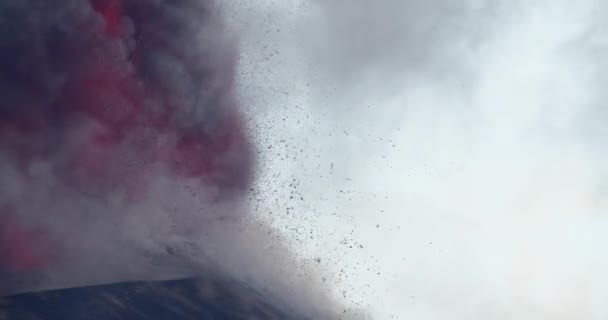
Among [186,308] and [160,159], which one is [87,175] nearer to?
[160,159]

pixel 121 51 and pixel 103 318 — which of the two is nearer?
pixel 103 318

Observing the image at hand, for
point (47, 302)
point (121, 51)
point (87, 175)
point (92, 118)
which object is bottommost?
point (47, 302)

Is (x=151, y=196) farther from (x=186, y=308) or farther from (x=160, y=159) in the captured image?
(x=186, y=308)

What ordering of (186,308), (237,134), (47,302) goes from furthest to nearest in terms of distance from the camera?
(237,134) < (186,308) < (47,302)

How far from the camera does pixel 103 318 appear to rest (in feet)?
126

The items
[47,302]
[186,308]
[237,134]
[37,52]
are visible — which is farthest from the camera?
[237,134]

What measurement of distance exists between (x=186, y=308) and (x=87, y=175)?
9.09 metres

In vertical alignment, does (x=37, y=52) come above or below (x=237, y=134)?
below

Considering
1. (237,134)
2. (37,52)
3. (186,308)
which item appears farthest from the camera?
(237,134)

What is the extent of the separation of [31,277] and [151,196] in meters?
8.26

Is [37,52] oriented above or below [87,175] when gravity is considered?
above

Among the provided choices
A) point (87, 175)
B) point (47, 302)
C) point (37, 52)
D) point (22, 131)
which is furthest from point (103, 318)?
point (37, 52)

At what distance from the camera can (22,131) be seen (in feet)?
129

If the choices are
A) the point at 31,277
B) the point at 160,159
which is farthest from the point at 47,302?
the point at 160,159
